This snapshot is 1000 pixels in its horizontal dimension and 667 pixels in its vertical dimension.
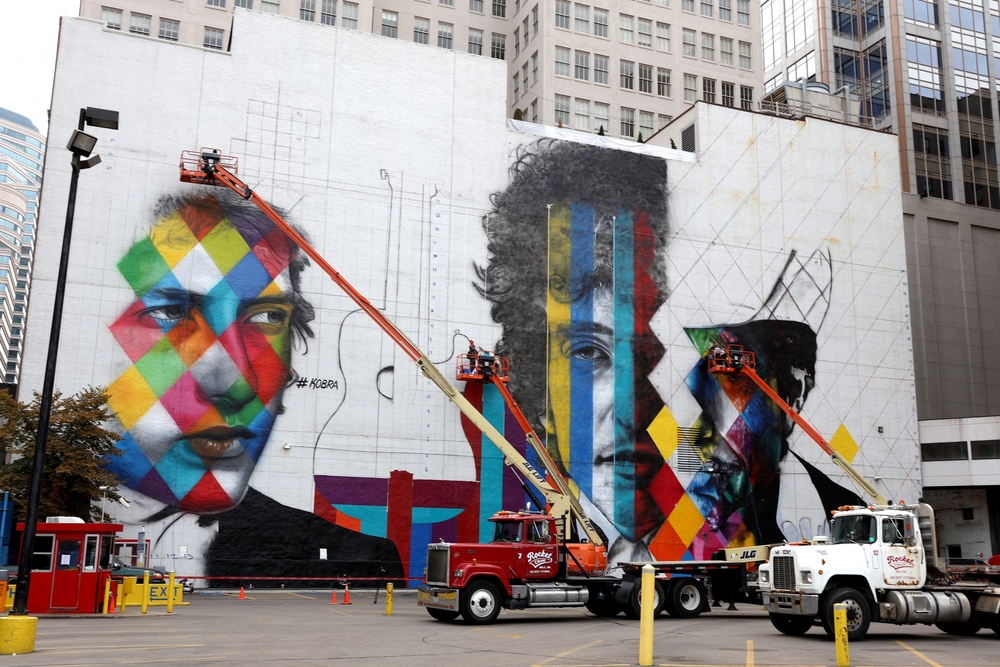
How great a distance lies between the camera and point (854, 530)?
75.5 feet

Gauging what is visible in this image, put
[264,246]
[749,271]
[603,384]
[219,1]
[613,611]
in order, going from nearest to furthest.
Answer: [613,611]
[264,246]
[603,384]
[749,271]
[219,1]

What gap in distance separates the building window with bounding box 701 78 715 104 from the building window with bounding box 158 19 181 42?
37.7 meters

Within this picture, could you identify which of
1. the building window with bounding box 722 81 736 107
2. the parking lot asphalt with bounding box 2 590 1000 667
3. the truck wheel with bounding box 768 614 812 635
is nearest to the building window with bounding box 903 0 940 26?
the building window with bounding box 722 81 736 107

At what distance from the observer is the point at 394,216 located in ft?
146

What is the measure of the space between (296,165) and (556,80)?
3015cm

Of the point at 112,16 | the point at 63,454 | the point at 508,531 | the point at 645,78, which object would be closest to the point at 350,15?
the point at 112,16

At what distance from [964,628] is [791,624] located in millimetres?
4436

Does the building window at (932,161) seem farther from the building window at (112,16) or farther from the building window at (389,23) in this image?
the building window at (112,16)

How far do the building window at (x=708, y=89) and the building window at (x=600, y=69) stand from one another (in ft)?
26.2

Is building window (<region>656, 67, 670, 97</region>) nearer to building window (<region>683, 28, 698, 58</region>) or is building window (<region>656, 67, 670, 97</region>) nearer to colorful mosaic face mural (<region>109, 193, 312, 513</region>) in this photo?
building window (<region>683, 28, 698, 58</region>)

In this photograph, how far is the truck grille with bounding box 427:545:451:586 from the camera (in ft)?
83.9

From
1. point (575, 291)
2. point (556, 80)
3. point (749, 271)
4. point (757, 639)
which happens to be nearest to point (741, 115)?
point (749, 271)

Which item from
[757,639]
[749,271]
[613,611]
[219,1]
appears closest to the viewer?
[757,639]

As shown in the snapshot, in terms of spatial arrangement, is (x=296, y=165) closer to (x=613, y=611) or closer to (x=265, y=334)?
(x=265, y=334)
